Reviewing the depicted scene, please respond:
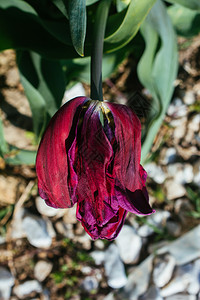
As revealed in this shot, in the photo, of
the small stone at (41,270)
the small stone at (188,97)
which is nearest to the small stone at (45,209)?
the small stone at (41,270)

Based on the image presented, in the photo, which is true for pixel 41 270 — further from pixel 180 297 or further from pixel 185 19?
pixel 185 19

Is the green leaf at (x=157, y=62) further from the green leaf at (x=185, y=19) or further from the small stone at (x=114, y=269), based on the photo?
the small stone at (x=114, y=269)

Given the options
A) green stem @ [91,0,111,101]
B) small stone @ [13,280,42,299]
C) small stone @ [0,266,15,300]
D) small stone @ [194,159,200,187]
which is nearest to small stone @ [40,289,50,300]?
small stone @ [13,280,42,299]

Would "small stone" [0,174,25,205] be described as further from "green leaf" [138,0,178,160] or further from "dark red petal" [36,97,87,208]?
"dark red petal" [36,97,87,208]

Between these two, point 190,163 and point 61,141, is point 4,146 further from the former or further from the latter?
point 190,163

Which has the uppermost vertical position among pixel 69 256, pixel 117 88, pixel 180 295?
pixel 117 88

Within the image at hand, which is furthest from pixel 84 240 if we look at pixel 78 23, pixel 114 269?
pixel 78 23

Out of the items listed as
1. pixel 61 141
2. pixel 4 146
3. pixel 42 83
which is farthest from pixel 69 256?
pixel 61 141
